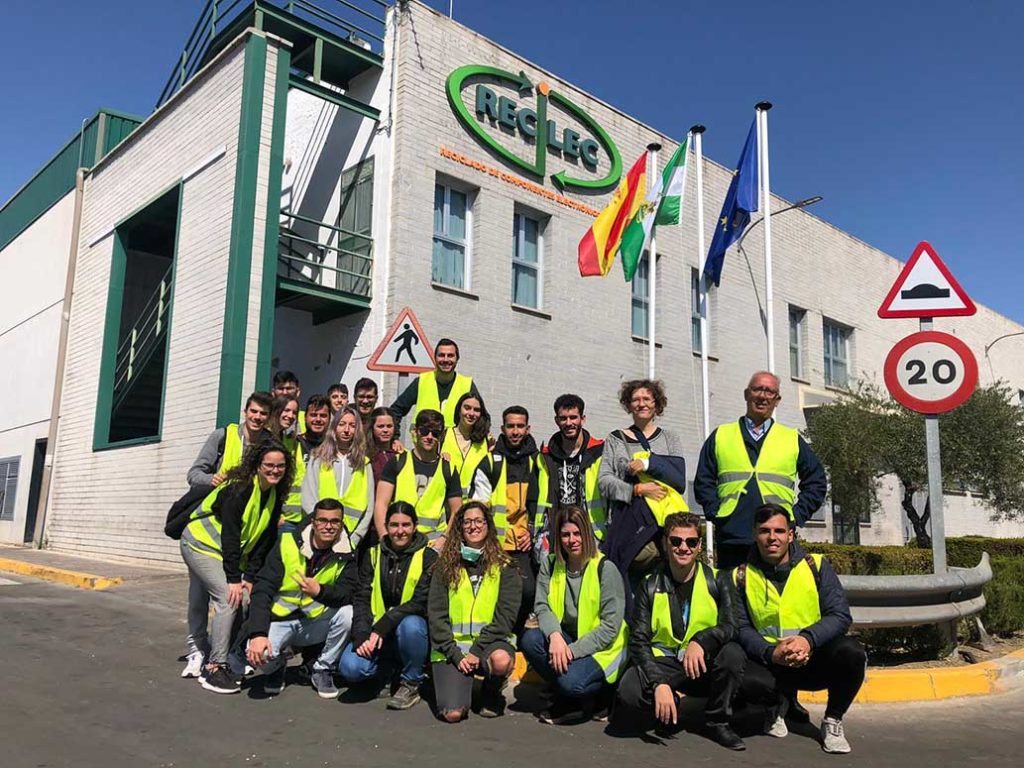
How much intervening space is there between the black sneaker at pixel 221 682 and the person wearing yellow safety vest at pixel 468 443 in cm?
196

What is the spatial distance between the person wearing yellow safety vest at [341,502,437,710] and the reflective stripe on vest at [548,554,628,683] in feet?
2.72

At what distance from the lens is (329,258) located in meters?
13.9

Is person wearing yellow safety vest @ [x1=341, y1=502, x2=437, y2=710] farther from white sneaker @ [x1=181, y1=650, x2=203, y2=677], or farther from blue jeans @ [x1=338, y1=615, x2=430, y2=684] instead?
white sneaker @ [x1=181, y1=650, x2=203, y2=677]

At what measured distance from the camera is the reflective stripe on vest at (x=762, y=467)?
5.18m

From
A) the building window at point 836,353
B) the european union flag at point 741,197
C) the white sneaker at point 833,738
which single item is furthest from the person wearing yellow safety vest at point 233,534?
the building window at point 836,353

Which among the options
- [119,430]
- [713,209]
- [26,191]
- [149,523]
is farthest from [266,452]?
[26,191]

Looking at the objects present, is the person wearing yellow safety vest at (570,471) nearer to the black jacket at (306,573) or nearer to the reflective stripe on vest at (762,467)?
the reflective stripe on vest at (762,467)

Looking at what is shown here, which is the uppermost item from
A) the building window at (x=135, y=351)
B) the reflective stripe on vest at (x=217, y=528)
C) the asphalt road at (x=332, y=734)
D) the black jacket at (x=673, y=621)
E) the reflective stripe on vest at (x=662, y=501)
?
the building window at (x=135, y=351)

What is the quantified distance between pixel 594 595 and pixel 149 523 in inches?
400

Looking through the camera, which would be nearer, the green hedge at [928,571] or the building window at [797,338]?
the green hedge at [928,571]

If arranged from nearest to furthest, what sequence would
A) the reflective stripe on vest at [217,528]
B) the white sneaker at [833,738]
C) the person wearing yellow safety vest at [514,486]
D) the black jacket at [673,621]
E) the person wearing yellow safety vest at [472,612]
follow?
the white sneaker at [833,738], the black jacket at [673,621], the person wearing yellow safety vest at [472,612], the reflective stripe on vest at [217,528], the person wearing yellow safety vest at [514,486]

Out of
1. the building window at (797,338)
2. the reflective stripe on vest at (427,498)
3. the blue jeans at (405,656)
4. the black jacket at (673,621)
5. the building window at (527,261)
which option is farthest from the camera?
the building window at (797,338)

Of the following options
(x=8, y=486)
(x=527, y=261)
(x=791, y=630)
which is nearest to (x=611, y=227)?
(x=527, y=261)

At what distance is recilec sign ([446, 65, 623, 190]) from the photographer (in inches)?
545
